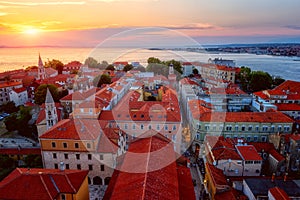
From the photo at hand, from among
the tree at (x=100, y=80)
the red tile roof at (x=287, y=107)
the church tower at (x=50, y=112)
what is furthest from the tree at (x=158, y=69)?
the church tower at (x=50, y=112)

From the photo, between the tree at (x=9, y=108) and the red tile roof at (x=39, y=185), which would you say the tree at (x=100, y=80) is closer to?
the tree at (x=9, y=108)

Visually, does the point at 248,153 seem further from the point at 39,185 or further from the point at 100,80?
the point at 100,80

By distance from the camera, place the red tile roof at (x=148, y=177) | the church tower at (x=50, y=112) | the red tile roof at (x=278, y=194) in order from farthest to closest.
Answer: the church tower at (x=50, y=112) → the red tile roof at (x=278, y=194) → the red tile roof at (x=148, y=177)

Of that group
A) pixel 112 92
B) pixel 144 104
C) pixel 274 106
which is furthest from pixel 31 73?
pixel 274 106

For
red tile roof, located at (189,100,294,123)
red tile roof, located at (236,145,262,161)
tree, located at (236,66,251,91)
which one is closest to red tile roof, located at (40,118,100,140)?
red tile roof, located at (189,100,294,123)

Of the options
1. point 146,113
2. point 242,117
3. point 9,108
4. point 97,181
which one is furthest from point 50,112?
point 9,108

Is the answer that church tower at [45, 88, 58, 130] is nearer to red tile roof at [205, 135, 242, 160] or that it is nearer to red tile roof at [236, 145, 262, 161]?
red tile roof at [205, 135, 242, 160]
